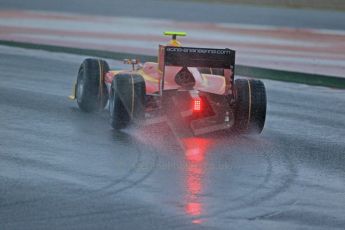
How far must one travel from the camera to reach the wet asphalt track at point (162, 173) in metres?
9.28

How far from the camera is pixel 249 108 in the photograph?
13992mm

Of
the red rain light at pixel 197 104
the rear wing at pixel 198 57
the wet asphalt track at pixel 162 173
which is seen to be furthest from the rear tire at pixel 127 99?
the red rain light at pixel 197 104

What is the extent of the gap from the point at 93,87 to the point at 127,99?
2.05m

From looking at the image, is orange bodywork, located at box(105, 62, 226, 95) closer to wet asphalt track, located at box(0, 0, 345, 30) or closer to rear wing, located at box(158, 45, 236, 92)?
rear wing, located at box(158, 45, 236, 92)

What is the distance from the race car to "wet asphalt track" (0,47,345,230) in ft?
0.76

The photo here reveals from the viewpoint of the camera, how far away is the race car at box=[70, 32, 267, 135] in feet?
45.8

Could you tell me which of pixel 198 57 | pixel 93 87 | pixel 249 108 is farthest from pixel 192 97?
pixel 93 87

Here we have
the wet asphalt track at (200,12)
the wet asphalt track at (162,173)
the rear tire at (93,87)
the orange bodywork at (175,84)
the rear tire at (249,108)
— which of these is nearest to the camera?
the wet asphalt track at (162,173)

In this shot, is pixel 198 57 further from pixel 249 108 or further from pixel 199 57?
pixel 249 108

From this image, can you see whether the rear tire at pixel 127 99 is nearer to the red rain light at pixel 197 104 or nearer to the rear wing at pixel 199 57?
the rear wing at pixel 199 57

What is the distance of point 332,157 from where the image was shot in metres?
12.8

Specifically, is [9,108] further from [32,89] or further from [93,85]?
[32,89]

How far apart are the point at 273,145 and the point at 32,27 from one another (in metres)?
22.6

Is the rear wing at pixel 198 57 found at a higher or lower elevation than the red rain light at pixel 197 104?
higher
